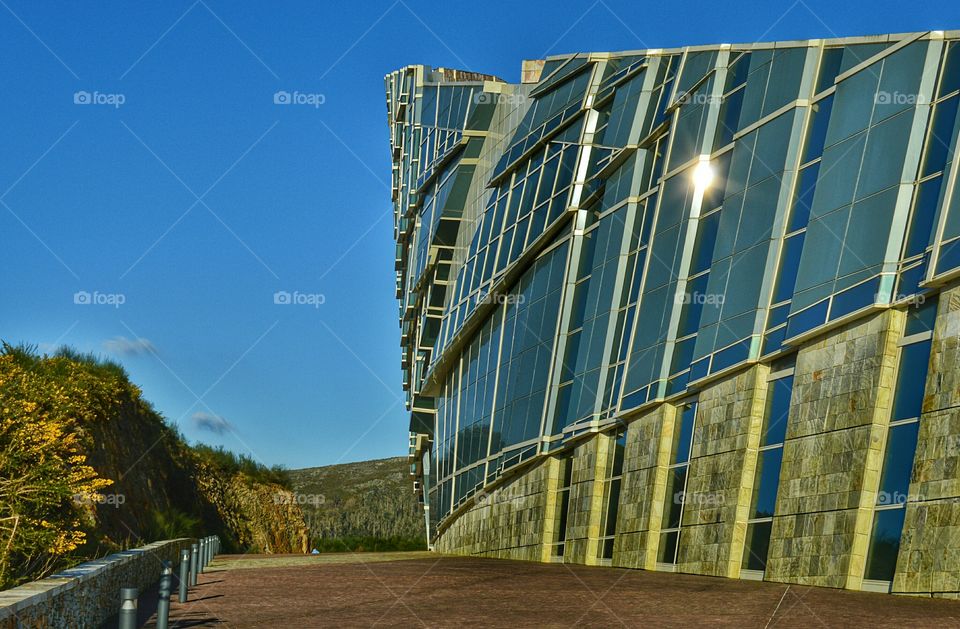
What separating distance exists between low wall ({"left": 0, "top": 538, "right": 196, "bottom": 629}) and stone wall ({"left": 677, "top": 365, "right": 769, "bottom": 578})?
10.6 meters

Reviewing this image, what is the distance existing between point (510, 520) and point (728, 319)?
14.0m

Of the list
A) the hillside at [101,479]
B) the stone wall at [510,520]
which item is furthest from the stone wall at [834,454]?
the stone wall at [510,520]

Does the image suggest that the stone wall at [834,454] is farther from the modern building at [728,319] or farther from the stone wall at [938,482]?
the stone wall at [938,482]

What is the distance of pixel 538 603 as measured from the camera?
15.6 m

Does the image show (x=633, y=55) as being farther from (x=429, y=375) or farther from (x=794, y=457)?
(x=429, y=375)

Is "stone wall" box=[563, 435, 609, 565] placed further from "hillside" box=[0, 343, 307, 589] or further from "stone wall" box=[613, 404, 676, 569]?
"hillside" box=[0, 343, 307, 589]

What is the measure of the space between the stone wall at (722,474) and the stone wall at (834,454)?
1325 millimetres

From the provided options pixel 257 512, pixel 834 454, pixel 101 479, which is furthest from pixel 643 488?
pixel 257 512

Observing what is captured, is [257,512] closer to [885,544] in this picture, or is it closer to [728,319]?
[728,319]

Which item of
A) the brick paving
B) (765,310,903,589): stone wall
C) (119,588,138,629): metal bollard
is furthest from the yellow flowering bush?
(765,310,903,589): stone wall

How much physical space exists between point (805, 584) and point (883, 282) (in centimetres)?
509

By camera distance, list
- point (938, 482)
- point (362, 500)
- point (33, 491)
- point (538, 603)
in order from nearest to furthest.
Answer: point (33, 491), point (938, 482), point (538, 603), point (362, 500)

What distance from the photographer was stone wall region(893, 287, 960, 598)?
15070 mm

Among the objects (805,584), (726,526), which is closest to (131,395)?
(726,526)
